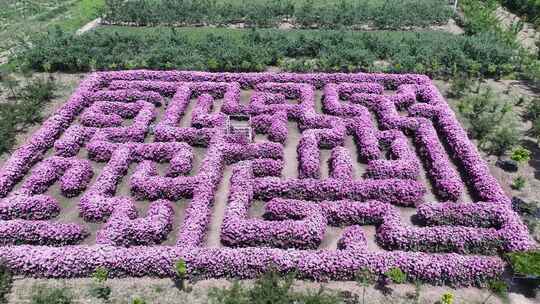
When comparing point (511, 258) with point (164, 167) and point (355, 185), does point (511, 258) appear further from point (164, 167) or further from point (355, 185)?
point (164, 167)

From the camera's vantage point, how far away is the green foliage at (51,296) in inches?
515

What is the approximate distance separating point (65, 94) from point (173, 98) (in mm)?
7237

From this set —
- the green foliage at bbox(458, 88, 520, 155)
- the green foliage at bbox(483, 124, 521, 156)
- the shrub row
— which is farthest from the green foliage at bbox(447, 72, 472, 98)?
the green foliage at bbox(483, 124, 521, 156)

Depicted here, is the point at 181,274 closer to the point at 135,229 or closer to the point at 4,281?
the point at 135,229

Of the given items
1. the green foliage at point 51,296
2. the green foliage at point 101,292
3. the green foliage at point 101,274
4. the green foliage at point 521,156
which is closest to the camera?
the green foliage at point 51,296

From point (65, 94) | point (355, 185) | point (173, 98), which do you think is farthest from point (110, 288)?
point (65, 94)

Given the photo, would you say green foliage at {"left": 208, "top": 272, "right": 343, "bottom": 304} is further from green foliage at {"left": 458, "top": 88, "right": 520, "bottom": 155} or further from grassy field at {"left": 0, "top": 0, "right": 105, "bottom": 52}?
grassy field at {"left": 0, "top": 0, "right": 105, "bottom": 52}

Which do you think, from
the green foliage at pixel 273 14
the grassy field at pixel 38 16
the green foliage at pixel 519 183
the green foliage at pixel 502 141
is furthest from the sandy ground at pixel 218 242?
the grassy field at pixel 38 16

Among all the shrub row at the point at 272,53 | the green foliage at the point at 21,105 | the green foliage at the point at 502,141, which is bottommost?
the green foliage at the point at 502,141

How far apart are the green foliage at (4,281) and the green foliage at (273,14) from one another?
25.6 m

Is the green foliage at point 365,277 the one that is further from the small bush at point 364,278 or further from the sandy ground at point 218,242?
the sandy ground at point 218,242

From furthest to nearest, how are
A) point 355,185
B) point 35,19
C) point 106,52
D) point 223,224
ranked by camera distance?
point 35,19 → point 106,52 → point 355,185 → point 223,224

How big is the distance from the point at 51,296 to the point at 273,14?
28593 millimetres

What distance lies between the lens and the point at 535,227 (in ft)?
54.9
